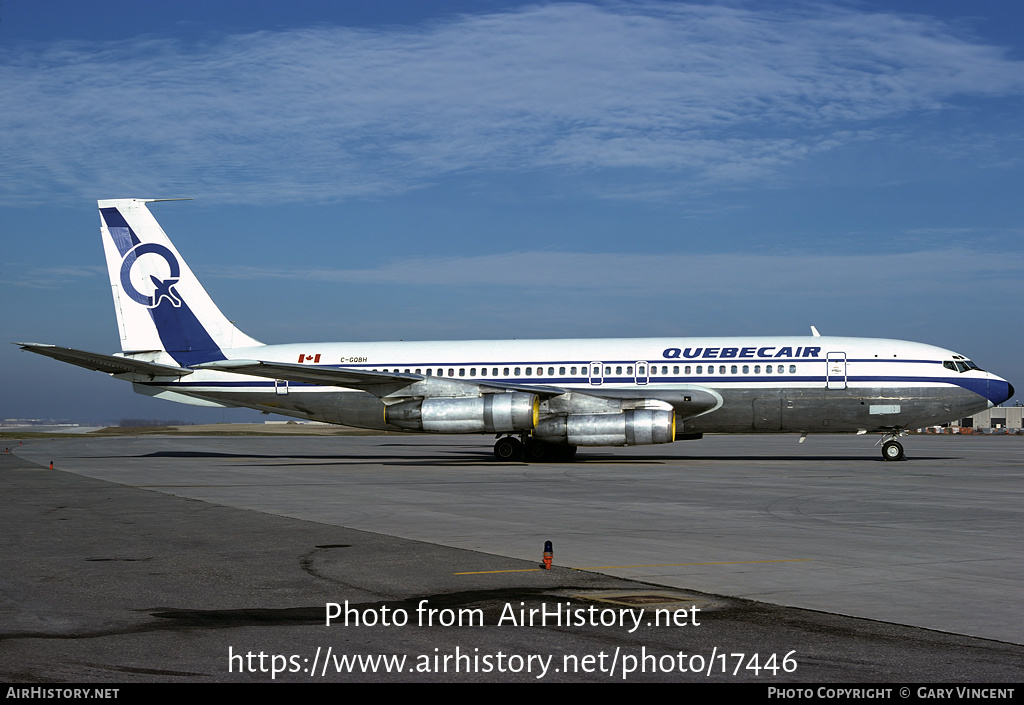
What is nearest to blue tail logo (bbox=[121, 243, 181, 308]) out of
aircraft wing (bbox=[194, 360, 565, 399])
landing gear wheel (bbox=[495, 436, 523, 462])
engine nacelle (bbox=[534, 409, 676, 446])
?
aircraft wing (bbox=[194, 360, 565, 399])

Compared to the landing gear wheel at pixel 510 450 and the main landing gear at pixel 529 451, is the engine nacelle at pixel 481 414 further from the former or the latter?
the landing gear wheel at pixel 510 450

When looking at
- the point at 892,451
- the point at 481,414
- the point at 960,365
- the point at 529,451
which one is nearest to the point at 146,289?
the point at 481,414

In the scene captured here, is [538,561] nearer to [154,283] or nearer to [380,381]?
[380,381]

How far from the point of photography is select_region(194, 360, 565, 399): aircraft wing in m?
33.5

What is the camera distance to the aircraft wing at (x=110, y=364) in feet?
111

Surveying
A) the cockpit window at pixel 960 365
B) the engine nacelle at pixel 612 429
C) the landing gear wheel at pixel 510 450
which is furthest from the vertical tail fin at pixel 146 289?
the cockpit window at pixel 960 365

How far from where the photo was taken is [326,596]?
31.2 feet

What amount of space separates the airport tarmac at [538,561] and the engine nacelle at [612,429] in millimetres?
6112

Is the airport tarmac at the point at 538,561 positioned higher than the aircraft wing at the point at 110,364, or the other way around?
the aircraft wing at the point at 110,364

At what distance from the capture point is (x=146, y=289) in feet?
128

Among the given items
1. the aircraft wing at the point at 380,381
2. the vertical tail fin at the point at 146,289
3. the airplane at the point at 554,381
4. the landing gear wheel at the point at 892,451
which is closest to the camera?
the airplane at the point at 554,381

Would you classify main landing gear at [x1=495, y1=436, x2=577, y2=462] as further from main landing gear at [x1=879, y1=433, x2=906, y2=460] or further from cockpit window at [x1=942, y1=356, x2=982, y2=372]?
cockpit window at [x1=942, y1=356, x2=982, y2=372]

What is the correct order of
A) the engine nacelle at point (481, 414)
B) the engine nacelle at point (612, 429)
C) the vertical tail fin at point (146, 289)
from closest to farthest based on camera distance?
the engine nacelle at point (612, 429) → the engine nacelle at point (481, 414) → the vertical tail fin at point (146, 289)
